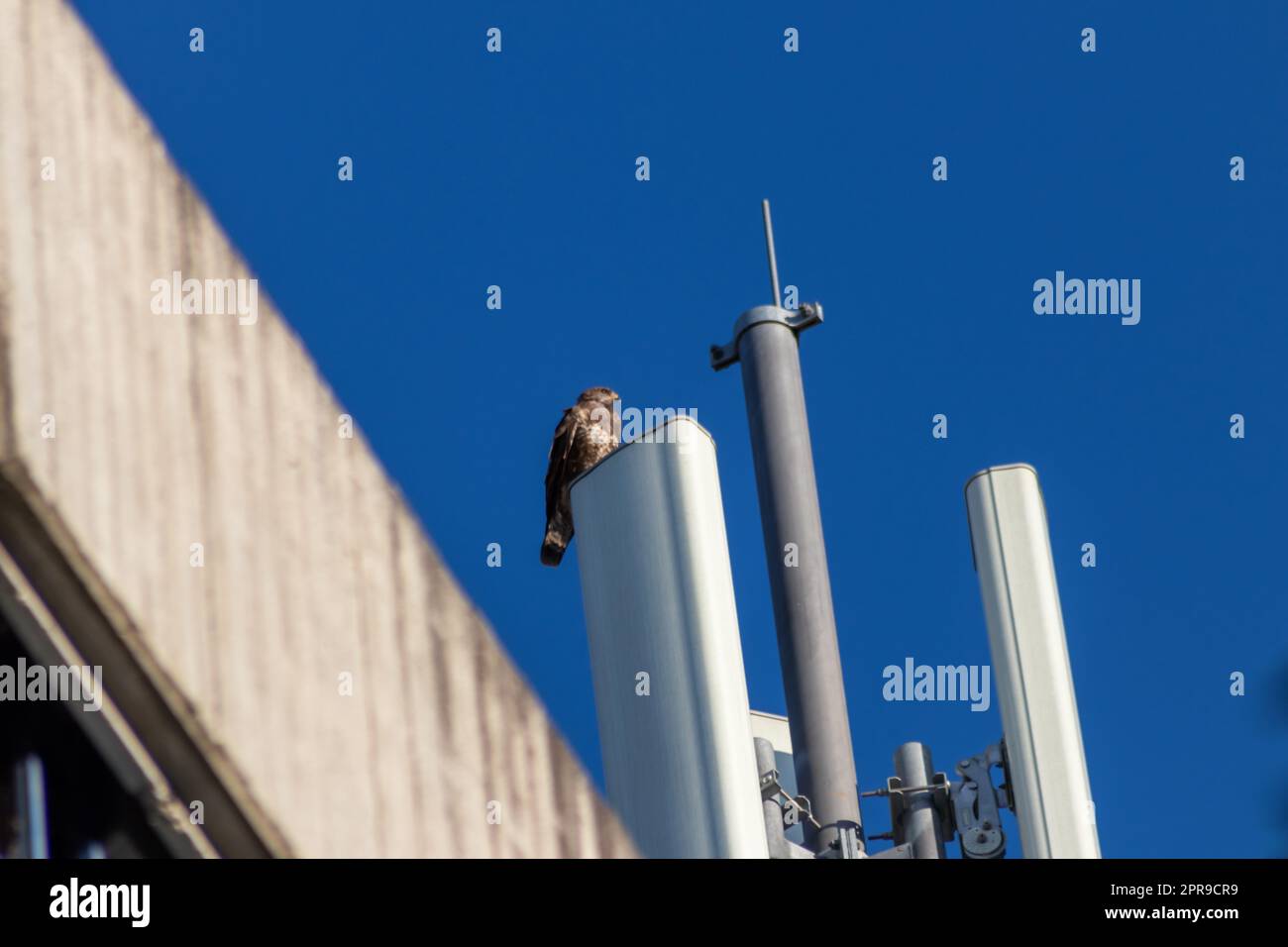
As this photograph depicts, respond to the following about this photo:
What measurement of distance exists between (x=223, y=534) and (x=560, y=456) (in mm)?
13670

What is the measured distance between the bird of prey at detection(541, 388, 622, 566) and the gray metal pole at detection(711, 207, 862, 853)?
1.06 metres

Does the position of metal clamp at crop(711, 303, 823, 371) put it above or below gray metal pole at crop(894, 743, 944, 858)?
above

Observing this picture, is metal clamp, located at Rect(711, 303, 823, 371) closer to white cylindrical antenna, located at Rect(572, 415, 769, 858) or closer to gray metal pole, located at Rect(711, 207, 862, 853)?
gray metal pole, located at Rect(711, 207, 862, 853)

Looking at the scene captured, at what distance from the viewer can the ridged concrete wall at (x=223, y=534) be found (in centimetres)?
684

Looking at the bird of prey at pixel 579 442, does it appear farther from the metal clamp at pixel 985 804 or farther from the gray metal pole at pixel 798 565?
the metal clamp at pixel 985 804

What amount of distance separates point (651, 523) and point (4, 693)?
9271 millimetres

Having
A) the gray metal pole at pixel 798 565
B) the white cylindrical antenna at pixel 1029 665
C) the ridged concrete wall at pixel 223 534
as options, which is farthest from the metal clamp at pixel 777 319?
the ridged concrete wall at pixel 223 534

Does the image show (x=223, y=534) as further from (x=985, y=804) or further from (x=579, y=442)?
(x=579, y=442)

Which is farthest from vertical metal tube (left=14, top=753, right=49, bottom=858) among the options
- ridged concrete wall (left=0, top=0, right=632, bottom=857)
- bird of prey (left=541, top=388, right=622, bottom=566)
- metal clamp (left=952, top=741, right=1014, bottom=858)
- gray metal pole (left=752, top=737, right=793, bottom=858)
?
bird of prey (left=541, top=388, right=622, bottom=566)

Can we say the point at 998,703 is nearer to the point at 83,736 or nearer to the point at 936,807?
the point at 936,807

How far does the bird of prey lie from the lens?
2030 cm

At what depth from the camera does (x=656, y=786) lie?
50.1 ft
